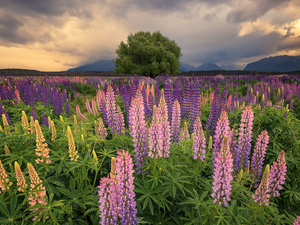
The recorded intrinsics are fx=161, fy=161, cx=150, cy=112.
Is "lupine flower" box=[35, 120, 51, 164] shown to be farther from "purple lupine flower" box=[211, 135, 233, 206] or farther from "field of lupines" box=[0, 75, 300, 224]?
"purple lupine flower" box=[211, 135, 233, 206]

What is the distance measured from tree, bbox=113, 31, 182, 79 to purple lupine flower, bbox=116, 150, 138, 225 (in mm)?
28878

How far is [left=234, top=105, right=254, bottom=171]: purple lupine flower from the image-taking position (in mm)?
3071

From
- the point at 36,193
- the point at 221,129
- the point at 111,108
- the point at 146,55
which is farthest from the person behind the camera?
the point at 146,55

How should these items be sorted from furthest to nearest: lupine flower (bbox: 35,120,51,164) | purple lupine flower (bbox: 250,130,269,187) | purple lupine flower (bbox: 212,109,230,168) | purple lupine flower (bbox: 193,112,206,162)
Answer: purple lupine flower (bbox: 250,130,269,187)
purple lupine flower (bbox: 193,112,206,162)
purple lupine flower (bbox: 212,109,230,168)
lupine flower (bbox: 35,120,51,164)

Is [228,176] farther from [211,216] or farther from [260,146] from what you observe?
[260,146]

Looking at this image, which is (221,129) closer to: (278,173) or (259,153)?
(278,173)

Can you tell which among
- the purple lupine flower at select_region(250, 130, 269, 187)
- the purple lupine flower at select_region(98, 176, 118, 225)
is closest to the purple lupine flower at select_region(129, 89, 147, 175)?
the purple lupine flower at select_region(98, 176, 118, 225)

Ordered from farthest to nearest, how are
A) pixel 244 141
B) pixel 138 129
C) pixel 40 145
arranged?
pixel 244 141 < pixel 138 129 < pixel 40 145

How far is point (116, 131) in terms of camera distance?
11.5 feet

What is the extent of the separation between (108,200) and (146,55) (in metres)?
31.5

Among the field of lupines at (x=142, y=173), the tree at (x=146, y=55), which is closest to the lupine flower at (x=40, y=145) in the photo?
the field of lupines at (x=142, y=173)

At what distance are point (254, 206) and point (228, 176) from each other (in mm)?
1029

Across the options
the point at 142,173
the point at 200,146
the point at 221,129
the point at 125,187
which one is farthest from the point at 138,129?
the point at 221,129

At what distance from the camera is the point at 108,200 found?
162 cm
